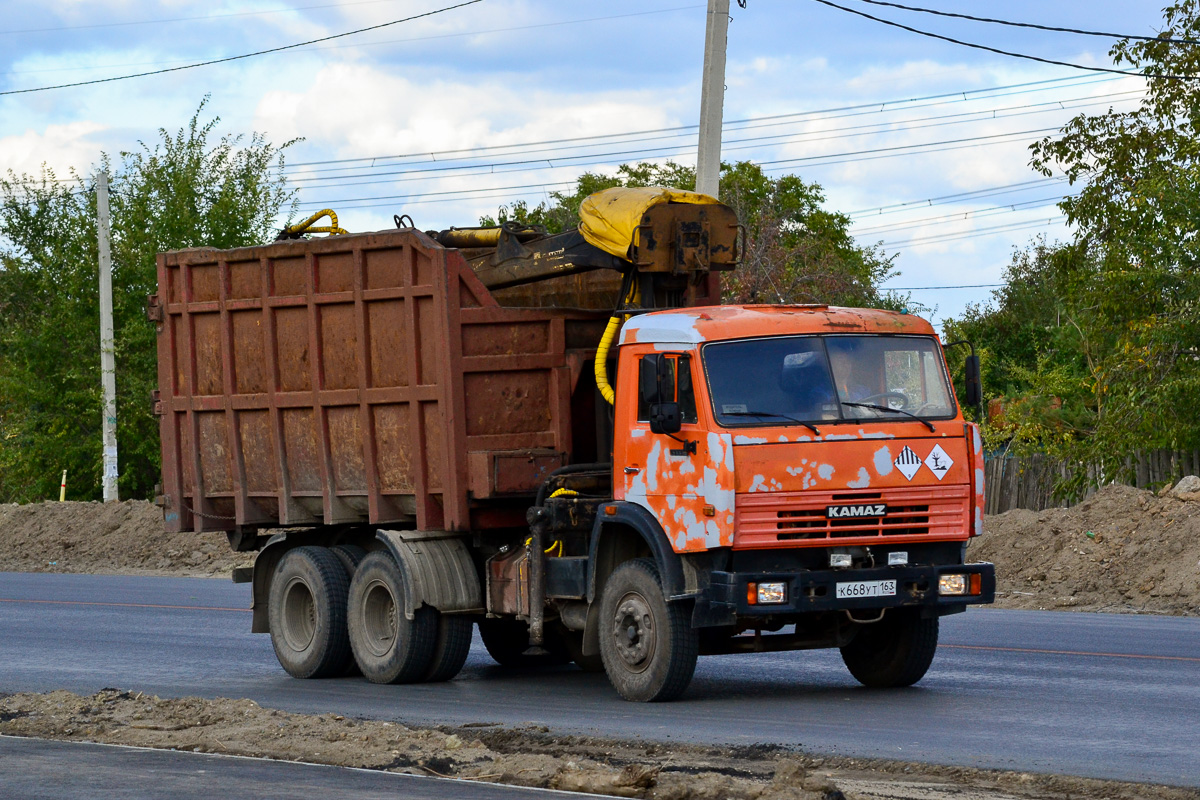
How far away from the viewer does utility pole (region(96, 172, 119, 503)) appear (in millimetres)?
35062

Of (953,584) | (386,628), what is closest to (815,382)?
(953,584)

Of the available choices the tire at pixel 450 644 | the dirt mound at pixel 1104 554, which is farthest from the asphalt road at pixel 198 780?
the dirt mound at pixel 1104 554

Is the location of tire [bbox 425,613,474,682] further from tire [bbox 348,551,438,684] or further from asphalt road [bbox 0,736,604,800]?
asphalt road [bbox 0,736,604,800]

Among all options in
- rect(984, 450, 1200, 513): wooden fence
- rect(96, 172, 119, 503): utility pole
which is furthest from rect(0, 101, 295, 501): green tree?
rect(984, 450, 1200, 513): wooden fence

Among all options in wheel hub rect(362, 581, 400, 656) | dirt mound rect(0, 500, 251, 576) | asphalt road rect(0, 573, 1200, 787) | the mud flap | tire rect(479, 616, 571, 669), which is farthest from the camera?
dirt mound rect(0, 500, 251, 576)

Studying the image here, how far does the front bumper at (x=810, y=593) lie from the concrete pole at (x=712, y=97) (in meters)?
8.56

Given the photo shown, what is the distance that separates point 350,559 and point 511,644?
165cm

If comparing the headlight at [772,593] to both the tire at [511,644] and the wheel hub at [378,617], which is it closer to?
the wheel hub at [378,617]

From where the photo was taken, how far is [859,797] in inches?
303

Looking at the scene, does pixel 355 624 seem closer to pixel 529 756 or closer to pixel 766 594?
pixel 766 594

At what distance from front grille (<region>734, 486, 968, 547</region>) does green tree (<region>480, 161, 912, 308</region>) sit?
26.0 m

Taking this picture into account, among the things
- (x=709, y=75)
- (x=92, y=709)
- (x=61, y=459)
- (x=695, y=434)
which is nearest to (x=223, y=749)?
(x=92, y=709)

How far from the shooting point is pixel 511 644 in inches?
586

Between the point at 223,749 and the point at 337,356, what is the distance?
463 centimetres
